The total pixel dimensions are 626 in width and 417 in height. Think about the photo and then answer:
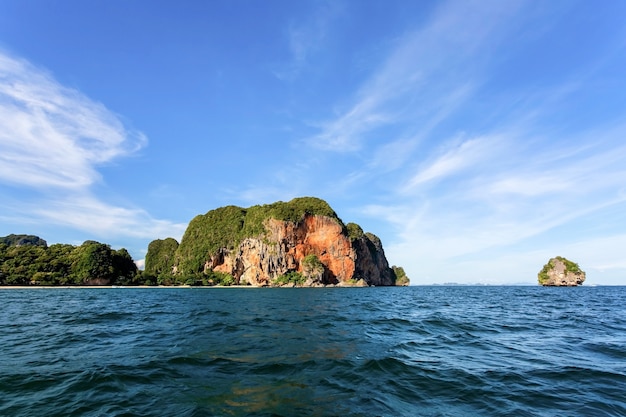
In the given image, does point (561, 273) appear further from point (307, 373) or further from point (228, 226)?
point (307, 373)

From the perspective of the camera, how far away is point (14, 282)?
109875mm

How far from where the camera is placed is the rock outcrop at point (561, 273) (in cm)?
15562

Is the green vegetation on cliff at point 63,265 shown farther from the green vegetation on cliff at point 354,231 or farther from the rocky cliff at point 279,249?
the green vegetation on cliff at point 354,231

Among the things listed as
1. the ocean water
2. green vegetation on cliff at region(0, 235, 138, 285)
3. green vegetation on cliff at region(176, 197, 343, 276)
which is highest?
green vegetation on cliff at region(176, 197, 343, 276)

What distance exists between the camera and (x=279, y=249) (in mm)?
157625

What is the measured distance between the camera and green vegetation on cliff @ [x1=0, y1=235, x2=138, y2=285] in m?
113

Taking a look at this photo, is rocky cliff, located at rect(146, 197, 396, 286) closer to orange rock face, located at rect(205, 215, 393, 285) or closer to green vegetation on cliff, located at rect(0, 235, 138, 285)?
orange rock face, located at rect(205, 215, 393, 285)

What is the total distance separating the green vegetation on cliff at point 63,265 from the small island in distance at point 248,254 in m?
0.33

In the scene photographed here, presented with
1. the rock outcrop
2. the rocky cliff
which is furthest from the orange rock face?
the rock outcrop

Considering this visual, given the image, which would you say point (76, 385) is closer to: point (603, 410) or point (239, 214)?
point (603, 410)

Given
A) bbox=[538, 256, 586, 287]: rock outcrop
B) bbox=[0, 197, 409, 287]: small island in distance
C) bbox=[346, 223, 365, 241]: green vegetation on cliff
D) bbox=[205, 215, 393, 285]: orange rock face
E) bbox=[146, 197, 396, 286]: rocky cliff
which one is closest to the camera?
bbox=[0, 197, 409, 287]: small island in distance

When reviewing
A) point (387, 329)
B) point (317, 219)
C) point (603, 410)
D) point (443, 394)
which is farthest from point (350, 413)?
point (317, 219)

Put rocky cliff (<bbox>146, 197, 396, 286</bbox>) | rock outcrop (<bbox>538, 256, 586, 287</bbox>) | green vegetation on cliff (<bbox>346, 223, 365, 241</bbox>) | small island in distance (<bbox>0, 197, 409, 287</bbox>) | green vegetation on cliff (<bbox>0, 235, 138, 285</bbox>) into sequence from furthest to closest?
green vegetation on cliff (<bbox>346, 223, 365, 241</bbox>) < rocky cliff (<bbox>146, 197, 396, 286</bbox>) < rock outcrop (<bbox>538, 256, 586, 287</bbox>) < small island in distance (<bbox>0, 197, 409, 287</bbox>) < green vegetation on cliff (<bbox>0, 235, 138, 285</bbox>)

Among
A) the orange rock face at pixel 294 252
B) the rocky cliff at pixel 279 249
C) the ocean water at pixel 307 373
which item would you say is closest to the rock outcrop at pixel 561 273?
the rocky cliff at pixel 279 249
